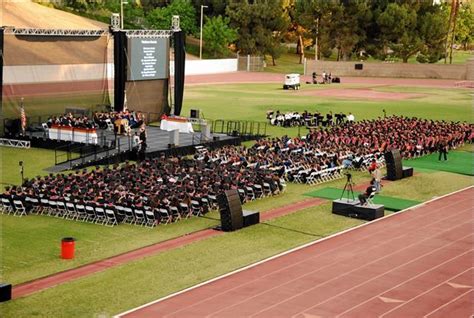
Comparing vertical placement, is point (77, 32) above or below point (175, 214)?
above

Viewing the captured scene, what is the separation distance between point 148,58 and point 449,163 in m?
Result: 20.2

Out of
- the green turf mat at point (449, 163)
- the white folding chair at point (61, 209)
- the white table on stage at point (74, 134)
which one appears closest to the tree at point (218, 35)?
the white table on stage at point (74, 134)

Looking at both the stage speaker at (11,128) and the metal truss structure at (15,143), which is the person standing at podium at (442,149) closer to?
the metal truss structure at (15,143)

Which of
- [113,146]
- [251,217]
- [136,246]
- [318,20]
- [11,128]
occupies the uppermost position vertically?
[318,20]

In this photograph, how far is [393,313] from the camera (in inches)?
720

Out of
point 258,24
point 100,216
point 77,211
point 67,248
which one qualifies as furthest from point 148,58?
point 258,24

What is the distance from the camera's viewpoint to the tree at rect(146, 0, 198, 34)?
396 ft

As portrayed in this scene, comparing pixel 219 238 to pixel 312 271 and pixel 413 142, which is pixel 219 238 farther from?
pixel 413 142

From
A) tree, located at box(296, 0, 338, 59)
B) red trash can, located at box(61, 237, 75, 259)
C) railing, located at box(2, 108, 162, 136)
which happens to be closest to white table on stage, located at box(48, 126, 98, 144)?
railing, located at box(2, 108, 162, 136)

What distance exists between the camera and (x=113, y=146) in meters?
40.7

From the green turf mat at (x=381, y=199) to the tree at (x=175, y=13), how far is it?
89016 millimetres

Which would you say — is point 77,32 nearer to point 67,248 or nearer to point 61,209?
point 61,209

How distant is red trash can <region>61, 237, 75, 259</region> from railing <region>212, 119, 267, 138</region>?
2512 cm

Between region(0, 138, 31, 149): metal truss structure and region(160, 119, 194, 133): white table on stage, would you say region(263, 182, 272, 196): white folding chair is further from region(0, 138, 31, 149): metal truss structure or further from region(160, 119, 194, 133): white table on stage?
region(0, 138, 31, 149): metal truss structure
